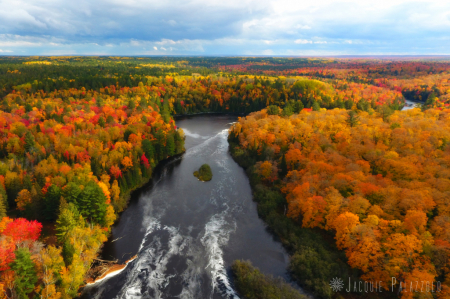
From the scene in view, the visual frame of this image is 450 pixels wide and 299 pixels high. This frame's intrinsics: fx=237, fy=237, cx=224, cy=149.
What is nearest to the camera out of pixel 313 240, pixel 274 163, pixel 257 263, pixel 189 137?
pixel 257 263

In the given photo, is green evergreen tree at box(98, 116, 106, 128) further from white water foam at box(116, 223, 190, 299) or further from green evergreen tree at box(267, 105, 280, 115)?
green evergreen tree at box(267, 105, 280, 115)

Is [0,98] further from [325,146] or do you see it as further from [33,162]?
[325,146]

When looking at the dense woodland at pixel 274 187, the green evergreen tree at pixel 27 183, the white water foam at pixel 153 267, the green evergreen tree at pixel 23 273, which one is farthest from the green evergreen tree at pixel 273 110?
the green evergreen tree at pixel 23 273

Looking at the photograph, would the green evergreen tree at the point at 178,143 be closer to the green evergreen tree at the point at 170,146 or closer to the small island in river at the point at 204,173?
the green evergreen tree at the point at 170,146

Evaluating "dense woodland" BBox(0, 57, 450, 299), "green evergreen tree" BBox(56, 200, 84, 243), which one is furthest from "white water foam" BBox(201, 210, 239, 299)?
"green evergreen tree" BBox(56, 200, 84, 243)

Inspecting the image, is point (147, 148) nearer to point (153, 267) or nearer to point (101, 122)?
point (101, 122)

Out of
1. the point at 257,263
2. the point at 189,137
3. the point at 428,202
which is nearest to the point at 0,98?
the point at 189,137
